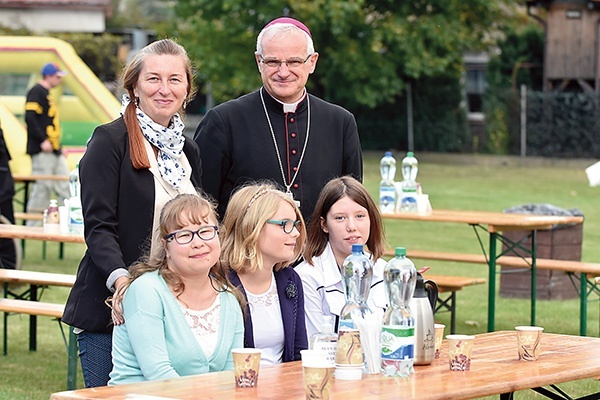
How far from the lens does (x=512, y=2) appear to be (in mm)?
37875

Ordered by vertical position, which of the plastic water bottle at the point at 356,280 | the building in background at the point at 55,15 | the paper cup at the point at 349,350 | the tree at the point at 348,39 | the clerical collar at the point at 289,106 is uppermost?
the building in background at the point at 55,15

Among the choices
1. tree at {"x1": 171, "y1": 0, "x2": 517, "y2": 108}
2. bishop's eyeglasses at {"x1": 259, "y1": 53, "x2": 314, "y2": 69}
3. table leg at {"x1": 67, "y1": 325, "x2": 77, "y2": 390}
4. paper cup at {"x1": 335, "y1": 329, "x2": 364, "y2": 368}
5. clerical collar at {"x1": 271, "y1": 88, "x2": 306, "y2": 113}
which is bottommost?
table leg at {"x1": 67, "y1": 325, "x2": 77, "y2": 390}

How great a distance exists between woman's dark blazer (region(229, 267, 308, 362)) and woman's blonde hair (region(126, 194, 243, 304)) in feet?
0.84

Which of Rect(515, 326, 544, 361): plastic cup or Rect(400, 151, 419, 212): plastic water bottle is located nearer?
Rect(515, 326, 544, 361): plastic cup

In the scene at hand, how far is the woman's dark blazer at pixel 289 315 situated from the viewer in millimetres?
4738

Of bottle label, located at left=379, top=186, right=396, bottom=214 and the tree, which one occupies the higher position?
the tree

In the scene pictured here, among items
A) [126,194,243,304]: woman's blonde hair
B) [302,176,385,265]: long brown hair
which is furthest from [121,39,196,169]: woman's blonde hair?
[302,176,385,265]: long brown hair

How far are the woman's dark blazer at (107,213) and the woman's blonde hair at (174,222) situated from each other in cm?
21

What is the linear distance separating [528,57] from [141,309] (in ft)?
116

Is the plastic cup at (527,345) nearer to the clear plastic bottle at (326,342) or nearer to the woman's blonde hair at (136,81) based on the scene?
the clear plastic bottle at (326,342)

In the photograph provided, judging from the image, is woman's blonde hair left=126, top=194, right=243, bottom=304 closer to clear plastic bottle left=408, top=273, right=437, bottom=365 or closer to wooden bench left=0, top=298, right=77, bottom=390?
clear plastic bottle left=408, top=273, right=437, bottom=365

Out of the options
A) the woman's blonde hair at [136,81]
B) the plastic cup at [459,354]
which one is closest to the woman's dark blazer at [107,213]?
the woman's blonde hair at [136,81]

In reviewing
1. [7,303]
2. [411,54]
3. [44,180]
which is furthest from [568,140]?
[7,303]

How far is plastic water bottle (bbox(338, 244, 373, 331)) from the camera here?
4.24 metres
